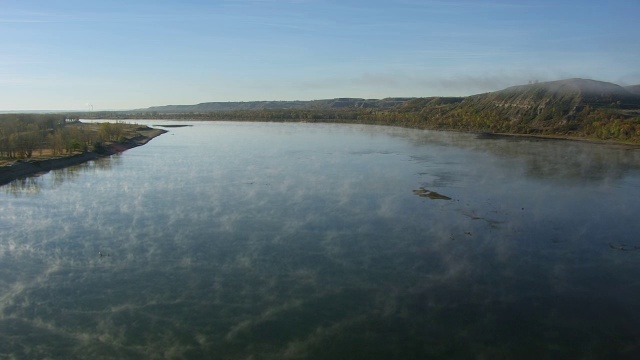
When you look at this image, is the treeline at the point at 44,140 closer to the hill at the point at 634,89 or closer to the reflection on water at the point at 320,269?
the reflection on water at the point at 320,269

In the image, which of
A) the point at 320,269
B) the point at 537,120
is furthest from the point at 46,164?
the point at 537,120

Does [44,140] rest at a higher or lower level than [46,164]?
higher

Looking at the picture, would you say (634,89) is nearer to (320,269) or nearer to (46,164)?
(46,164)

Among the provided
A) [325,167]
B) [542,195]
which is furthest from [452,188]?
[325,167]

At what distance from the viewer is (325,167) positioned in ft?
100

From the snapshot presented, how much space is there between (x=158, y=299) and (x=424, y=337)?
5.90 meters

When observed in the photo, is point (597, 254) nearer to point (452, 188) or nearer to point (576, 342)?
point (576, 342)

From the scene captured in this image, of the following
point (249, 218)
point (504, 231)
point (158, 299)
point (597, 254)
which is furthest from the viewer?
point (249, 218)

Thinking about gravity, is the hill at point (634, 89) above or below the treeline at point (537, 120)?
above

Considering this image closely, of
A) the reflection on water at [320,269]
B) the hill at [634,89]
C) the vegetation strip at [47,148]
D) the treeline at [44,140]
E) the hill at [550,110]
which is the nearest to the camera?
the reflection on water at [320,269]

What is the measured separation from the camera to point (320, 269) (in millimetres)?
12648

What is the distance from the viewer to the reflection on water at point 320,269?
9.23 meters

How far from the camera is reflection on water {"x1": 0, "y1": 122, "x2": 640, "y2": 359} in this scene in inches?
364

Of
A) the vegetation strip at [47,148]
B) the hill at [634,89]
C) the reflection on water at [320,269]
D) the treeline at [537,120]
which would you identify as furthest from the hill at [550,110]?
the vegetation strip at [47,148]
